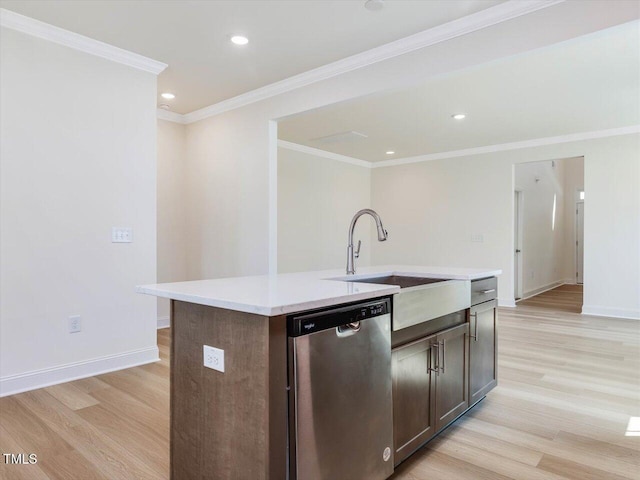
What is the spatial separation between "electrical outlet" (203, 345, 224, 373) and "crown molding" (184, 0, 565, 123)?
8.70 feet

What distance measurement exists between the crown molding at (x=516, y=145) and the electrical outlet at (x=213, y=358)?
6.12 metres

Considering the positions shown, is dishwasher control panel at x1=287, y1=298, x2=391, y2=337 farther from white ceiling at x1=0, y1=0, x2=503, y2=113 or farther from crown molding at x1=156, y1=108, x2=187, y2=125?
crown molding at x1=156, y1=108, x2=187, y2=125

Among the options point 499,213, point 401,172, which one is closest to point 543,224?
point 499,213

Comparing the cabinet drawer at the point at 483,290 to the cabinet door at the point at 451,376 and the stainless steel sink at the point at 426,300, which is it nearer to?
the stainless steel sink at the point at 426,300

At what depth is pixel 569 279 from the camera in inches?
388

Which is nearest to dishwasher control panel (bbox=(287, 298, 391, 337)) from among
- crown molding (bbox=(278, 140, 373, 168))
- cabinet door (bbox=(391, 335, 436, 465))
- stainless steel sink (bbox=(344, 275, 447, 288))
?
cabinet door (bbox=(391, 335, 436, 465))

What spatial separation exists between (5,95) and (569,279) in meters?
11.1

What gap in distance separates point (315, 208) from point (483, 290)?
14.7 feet

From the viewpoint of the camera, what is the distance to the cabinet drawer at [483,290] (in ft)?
8.04

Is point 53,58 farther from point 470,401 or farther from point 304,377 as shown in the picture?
point 470,401

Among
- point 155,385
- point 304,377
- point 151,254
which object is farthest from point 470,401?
point 151,254

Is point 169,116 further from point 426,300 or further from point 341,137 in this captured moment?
point 426,300

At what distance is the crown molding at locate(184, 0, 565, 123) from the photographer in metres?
2.56

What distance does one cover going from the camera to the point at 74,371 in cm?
304
